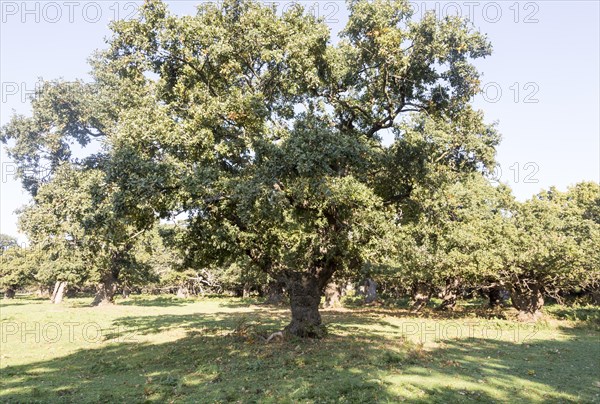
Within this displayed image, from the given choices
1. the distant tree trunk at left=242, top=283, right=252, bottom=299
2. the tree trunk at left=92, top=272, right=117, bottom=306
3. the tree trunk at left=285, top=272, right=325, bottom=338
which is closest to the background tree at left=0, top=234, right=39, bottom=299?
the tree trunk at left=92, top=272, right=117, bottom=306

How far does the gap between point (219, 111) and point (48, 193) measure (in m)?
37.1

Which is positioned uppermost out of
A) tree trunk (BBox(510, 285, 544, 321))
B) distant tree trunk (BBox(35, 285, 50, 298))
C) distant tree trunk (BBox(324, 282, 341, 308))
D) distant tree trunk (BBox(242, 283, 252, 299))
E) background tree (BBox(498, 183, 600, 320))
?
background tree (BBox(498, 183, 600, 320))

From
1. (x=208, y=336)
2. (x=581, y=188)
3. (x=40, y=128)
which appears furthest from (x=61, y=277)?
(x=581, y=188)

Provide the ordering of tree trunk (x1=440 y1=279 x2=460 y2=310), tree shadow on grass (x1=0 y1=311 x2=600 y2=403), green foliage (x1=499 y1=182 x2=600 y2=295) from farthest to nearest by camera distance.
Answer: tree trunk (x1=440 y1=279 x2=460 y2=310) → green foliage (x1=499 y1=182 x2=600 y2=295) → tree shadow on grass (x1=0 y1=311 x2=600 y2=403)

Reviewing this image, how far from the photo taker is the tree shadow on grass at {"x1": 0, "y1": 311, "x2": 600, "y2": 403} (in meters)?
11.6

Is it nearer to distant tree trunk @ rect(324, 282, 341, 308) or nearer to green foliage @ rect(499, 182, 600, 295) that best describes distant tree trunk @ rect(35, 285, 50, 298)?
distant tree trunk @ rect(324, 282, 341, 308)

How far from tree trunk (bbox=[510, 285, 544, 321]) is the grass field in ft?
19.7

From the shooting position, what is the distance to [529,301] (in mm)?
34312

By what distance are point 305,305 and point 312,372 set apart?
7.63 m

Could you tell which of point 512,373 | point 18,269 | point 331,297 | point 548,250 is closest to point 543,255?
point 548,250

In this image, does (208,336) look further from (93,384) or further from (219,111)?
(219,111)

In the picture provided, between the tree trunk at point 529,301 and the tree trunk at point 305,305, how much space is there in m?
20.8

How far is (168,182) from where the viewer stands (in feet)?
56.5

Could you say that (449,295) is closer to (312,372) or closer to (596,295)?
(596,295)
